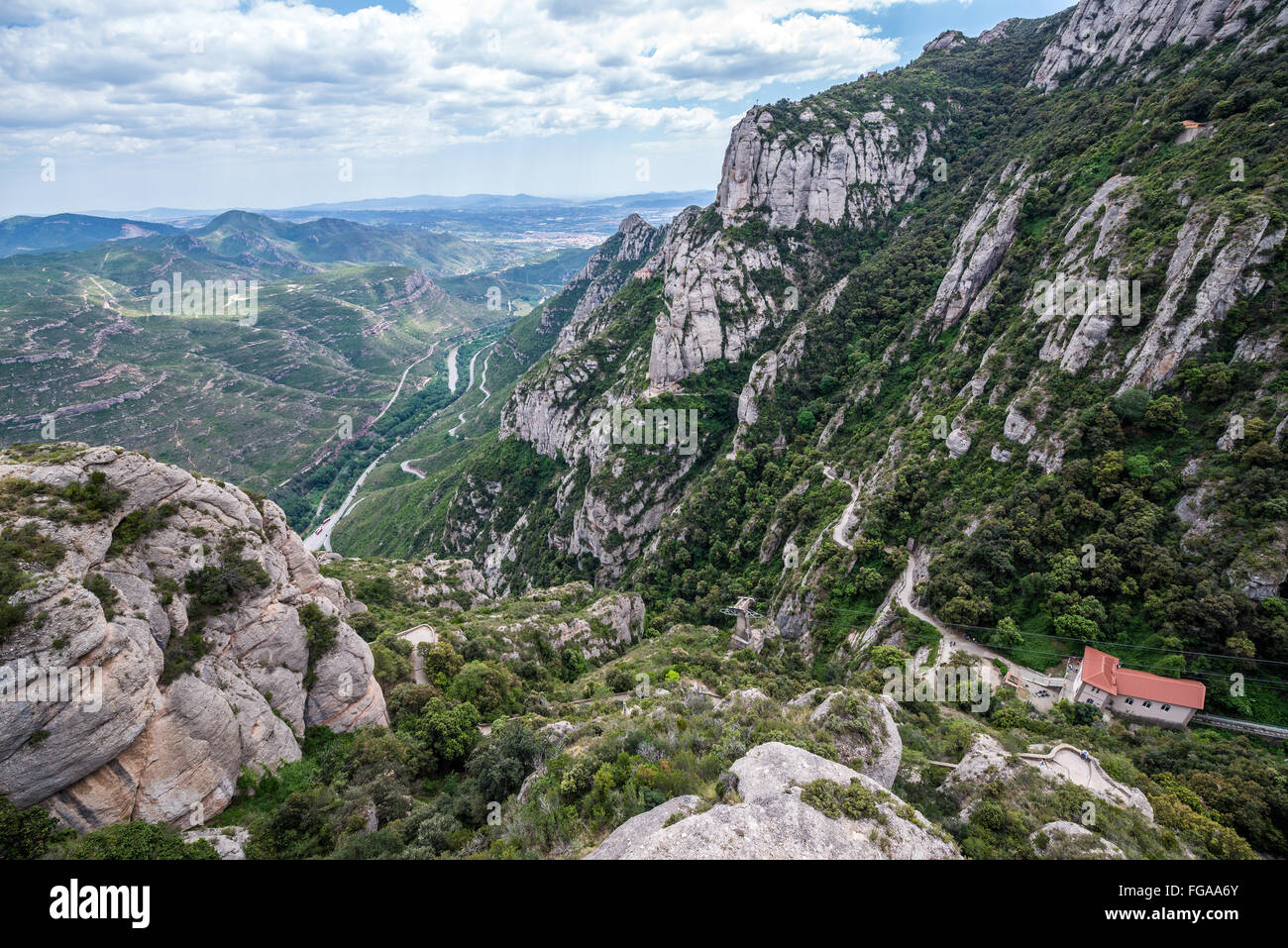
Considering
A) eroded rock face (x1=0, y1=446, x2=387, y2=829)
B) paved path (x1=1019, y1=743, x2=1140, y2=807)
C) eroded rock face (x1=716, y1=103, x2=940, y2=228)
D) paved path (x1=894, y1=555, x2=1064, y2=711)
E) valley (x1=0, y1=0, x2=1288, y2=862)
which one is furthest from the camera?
eroded rock face (x1=716, y1=103, x2=940, y2=228)

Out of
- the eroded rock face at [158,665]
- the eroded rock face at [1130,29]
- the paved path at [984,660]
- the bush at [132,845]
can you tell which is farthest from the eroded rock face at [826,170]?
the bush at [132,845]

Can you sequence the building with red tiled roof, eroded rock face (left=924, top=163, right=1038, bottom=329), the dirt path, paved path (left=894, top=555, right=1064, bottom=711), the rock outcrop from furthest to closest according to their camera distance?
eroded rock face (left=924, top=163, right=1038, bottom=329) < the dirt path < paved path (left=894, top=555, right=1064, bottom=711) < the building with red tiled roof < the rock outcrop

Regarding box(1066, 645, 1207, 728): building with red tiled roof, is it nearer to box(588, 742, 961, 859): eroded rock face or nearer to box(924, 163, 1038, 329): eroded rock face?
box(588, 742, 961, 859): eroded rock face

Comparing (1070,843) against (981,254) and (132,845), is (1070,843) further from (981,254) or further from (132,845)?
(981,254)

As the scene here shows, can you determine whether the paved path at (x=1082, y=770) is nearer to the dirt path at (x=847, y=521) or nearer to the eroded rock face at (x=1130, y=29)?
the dirt path at (x=847, y=521)

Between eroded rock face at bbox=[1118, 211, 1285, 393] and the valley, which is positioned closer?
the valley

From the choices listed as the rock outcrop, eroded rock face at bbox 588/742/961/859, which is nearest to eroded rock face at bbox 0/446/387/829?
eroded rock face at bbox 588/742/961/859
